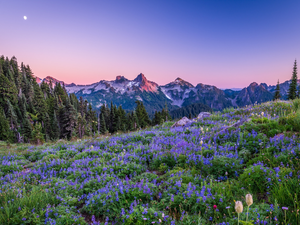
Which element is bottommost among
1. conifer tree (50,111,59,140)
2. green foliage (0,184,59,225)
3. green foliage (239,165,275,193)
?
conifer tree (50,111,59,140)

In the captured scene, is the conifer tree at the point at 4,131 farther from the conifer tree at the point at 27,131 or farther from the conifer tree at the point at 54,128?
the conifer tree at the point at 54,128

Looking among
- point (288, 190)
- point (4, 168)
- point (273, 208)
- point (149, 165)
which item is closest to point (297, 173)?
point (288, 190)

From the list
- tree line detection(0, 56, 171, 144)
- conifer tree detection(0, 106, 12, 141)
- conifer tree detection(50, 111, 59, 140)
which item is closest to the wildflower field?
tree line detection(0, 56, 171, 144)

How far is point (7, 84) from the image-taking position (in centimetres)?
5906

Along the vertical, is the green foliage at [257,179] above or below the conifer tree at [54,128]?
above

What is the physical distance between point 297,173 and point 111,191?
438cm

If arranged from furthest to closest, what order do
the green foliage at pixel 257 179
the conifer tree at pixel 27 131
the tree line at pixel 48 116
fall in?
1. the tree line at pixel 48 116
2. the conifer tree at pixel 27 131
3. the green foliage at pixel 257 179

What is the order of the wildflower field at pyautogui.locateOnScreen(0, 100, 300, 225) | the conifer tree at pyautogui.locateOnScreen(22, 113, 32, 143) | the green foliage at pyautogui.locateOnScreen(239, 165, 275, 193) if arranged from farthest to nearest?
1. the conifer tree at pyautogui.locateOnScreen(22, 113, 32, 143)
2. the green foliage at pyautogui.locateOnScreen(239, 165, 275, 193)
3. the wildflower field at pyautogui.locateOnScreen(0, 100, 300, 225)

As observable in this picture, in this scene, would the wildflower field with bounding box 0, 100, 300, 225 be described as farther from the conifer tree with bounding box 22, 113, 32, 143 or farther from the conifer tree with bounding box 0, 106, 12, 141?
the conifer tree with bounding box 0, 106, 12, 141

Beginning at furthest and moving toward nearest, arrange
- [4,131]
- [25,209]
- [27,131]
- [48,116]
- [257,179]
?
1. [48,116]
2. [27,131]
3. [4,131]
4. [257,179]
5. [25,209]

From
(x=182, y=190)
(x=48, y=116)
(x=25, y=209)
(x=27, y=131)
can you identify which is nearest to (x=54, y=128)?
(x=48, y=116)

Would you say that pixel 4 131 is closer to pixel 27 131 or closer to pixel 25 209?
pixel 27 131

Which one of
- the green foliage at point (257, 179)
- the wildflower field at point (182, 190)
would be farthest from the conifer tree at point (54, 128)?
the green foliage at point (257, 179)

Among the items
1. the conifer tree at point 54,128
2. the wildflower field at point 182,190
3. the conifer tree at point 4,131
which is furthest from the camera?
the conifer tree at point 54,128
